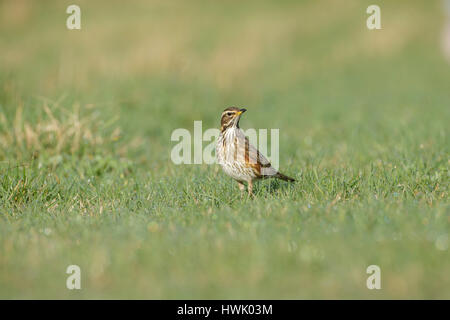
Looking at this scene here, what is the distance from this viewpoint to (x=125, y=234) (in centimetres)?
567

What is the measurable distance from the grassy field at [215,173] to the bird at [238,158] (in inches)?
8.8

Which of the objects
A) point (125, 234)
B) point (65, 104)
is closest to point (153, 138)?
point (65, 104)

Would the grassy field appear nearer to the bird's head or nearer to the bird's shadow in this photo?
the bird's shadow

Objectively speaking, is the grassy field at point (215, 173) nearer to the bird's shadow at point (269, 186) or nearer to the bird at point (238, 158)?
the bird's shadow at point (269, 186)

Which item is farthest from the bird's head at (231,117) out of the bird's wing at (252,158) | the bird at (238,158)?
the bird's wing at (252,158)

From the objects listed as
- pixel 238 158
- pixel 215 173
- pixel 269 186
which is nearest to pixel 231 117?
pixel 238 158

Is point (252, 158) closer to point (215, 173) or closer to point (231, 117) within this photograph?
point (231, 117)

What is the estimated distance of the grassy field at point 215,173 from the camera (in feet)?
15.9

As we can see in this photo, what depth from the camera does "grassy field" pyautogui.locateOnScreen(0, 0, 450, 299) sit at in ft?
15.9

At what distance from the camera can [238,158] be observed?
676cm

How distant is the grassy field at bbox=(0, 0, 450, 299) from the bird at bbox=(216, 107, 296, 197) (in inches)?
8.8

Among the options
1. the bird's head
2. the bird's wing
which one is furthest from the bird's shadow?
the bird's head

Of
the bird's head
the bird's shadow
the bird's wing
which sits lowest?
the bird's shadow

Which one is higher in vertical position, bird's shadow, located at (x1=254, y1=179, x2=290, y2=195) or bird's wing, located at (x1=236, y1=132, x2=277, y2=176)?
bird's wing, located at (x1=236, y1=132, x2=277, y2=176)
